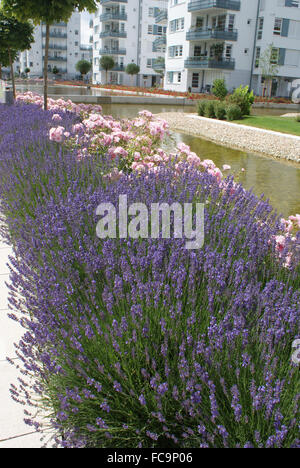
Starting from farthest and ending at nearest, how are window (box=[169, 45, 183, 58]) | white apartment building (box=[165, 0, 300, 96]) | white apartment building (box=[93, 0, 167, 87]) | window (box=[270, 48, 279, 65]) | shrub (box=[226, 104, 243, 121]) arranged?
white apartment building (box=[93, 0, 167, 87]), window (box=[169, 45, 183, 58]), white apartment building (box=[165, 0, 300, 96]), window (box=[270, 48, 279, 65]), shrub (box=[226, 104, 243, 121])

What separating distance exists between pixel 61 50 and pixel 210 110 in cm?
6526

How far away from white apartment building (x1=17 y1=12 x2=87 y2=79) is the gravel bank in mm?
62654

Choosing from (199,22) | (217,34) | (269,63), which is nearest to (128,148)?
(269,63)

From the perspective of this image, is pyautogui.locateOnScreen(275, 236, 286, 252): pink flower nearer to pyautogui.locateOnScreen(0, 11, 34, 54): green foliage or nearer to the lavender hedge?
the lavender hedge

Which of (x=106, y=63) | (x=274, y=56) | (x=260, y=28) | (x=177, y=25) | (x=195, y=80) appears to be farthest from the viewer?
(x=106, y=63)

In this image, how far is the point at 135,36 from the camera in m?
57.6

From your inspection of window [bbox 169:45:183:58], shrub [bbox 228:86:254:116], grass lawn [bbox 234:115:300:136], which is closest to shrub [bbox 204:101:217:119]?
shrub [bbox 228:86:254:116]

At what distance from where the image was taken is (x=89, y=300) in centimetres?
225

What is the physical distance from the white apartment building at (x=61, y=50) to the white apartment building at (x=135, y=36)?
68.1 feet

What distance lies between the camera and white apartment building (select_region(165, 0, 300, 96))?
37375 mm

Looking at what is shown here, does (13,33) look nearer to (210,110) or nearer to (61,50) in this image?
(210,110)
